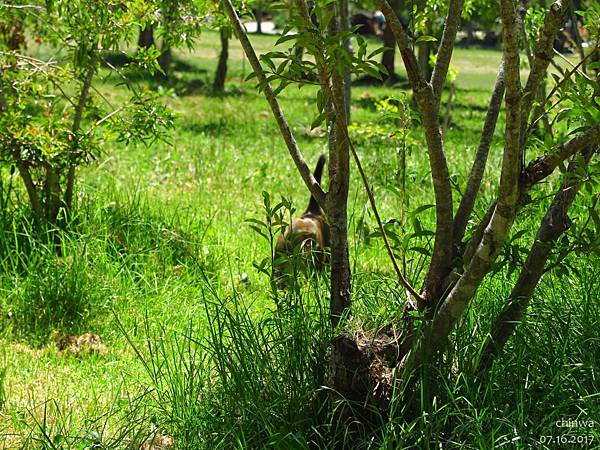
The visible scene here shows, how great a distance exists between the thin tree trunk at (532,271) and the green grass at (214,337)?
0.07 meters

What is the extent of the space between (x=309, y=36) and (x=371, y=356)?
47.0 inches

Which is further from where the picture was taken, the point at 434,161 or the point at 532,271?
the point at 532,271

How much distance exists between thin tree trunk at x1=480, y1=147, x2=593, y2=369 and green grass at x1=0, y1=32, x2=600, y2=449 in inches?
2.8

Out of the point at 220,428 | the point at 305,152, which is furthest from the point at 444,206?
the point at 305,152

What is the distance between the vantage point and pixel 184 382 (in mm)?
3691

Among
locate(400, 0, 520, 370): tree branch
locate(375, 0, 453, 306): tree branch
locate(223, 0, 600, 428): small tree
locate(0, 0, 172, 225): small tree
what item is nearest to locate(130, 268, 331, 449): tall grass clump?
locate(223, 0, 600, 428): small tree

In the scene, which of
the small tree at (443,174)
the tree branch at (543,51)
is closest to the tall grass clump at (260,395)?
the small tree at (443,174)

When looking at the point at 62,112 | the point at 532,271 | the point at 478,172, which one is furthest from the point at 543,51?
the point at 62,112

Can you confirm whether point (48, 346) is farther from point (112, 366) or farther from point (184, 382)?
point (184, 382)

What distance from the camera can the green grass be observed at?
3189mm

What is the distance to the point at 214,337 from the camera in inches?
136

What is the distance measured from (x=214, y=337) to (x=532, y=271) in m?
1.21

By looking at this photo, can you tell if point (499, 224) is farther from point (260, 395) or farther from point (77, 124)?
point (77, 124)

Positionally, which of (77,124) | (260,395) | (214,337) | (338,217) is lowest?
(260,395)
